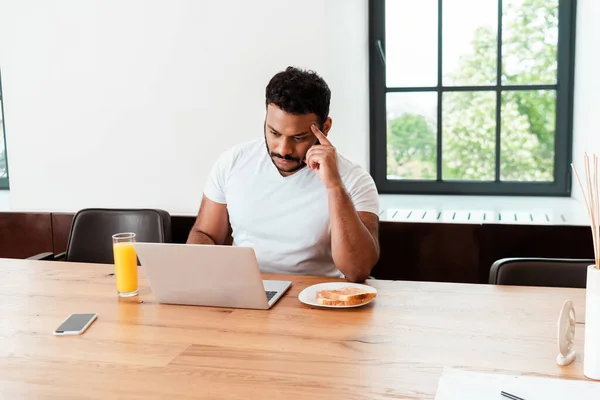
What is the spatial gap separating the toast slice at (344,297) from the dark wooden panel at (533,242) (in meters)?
0.92

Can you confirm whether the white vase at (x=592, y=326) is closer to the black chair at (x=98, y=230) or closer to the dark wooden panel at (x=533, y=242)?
the dark wooden panel at (x=533, y=242)

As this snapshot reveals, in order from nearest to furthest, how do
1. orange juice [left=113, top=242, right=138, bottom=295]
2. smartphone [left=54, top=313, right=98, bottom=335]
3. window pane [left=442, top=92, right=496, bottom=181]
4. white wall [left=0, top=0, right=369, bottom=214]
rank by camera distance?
smartphone [left=54, top=313, right=98, bottom=335], orange juice [left=113, top=242, right=138, bottom=295], white wall [left=0, top=0, right=369, bottom=214], window pane [left=442, top=92, right=496, bottom=181]

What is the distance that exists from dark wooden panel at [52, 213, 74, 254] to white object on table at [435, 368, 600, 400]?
6.85 ft

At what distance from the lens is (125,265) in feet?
5.35

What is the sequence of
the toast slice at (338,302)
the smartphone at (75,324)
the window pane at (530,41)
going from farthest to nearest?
the window pane at (530,41) < the toast slice at (338,302) < the smartphone at (75,324)

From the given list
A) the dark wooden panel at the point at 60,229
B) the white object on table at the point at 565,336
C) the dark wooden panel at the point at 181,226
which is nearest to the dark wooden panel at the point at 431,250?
the dark wooden panel at the point at 181,226

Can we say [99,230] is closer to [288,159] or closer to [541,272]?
[288,159]

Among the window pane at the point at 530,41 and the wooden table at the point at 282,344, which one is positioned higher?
the window pane at the point at 530,41

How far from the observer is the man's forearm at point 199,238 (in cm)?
212

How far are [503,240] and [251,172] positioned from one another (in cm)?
93

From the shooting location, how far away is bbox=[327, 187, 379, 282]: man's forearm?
1774mm

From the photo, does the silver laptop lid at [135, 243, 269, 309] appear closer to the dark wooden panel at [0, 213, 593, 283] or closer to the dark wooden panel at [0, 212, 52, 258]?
the dark wooden panel at [0, 213, 593, 283]

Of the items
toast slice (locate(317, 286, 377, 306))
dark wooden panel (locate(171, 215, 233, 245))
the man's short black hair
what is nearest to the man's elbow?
toast slice (locate(317, 286, 377, 306))

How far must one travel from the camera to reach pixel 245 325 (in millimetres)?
1386
